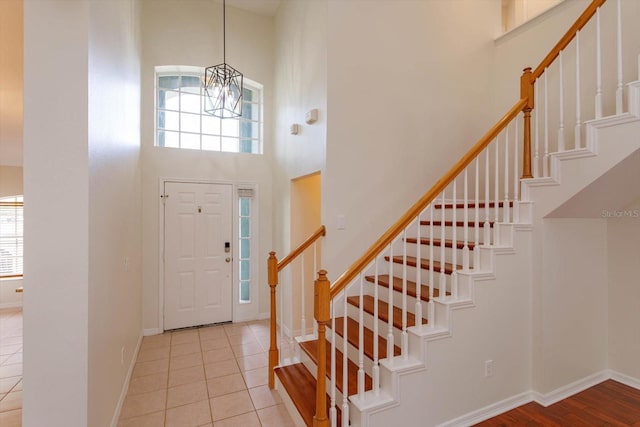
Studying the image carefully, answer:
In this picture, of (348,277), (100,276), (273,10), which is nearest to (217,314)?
(100,276)

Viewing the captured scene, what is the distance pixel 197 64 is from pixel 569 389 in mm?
5414

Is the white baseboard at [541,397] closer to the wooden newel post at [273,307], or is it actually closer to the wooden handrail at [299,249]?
the wooden newel post at [273,307]

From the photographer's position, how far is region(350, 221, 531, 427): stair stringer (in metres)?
1.95

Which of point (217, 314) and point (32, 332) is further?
point (217, 314)

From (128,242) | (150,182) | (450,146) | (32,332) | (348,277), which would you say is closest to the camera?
(32,332)

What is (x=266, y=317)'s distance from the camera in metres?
4.56

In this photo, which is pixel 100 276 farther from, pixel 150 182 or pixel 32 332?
pixel 150 182

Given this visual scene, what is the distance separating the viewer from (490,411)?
7.63ft

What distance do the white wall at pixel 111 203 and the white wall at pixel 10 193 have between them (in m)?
3.87

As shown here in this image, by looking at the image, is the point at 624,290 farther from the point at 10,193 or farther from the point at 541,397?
the point at 10,193

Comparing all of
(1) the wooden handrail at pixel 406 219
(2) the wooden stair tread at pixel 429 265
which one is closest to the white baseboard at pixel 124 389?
(1) the wooden handrail at pixel 406 219

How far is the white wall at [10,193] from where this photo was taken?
17.5 feet

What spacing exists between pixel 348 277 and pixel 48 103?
6.22 feet

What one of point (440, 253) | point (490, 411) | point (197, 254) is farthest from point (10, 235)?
point (490, 411)
